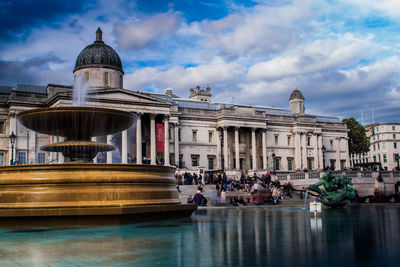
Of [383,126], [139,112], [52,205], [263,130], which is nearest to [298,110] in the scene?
[263,130]

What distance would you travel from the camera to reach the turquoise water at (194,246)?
6520mm

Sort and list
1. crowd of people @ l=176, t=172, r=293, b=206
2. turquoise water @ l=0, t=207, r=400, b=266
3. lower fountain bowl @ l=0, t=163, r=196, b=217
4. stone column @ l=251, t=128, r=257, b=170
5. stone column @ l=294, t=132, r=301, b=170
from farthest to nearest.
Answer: stone column @ l=294, t=132, r=301, b=170 < stone column @ l=251, t=128, r=257, b=170 < crowd of people @ l=176, t=172, r=293, b=206 < lower fountain bowl @ l=0, t=163, r=196, b=217 < turquoise water @ l=0, t=207, r=400, b=266

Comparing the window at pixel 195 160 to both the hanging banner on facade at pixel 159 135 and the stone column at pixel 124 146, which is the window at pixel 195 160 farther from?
the stone column at pixel 124 146

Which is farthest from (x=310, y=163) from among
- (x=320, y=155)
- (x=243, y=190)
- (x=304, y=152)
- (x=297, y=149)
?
(x=243, y=190)

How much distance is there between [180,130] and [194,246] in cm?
4940

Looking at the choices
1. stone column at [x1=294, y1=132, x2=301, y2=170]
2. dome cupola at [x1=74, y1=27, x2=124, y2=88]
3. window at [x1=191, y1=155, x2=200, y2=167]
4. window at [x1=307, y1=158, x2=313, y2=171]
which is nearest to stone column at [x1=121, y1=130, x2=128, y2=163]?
dome cupola at [x1=74, y1=27, x2=124, y2=88]

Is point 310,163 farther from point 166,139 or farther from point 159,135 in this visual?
point 159,135

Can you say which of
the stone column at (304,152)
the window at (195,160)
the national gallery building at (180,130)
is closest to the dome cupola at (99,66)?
the national gallery building at (180,130)

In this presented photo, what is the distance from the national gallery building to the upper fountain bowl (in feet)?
73.3

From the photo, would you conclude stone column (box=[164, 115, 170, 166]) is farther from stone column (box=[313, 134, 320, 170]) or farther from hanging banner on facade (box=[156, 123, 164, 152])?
stone column (box=[313, 134, 320, 170])

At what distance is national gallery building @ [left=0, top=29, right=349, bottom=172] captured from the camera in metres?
47.7

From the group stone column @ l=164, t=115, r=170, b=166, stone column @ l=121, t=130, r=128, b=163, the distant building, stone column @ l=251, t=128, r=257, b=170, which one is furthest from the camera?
the distant building

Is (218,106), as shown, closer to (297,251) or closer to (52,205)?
(52,205)

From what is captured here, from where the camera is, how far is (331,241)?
28.0 ft
